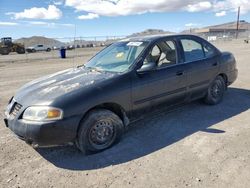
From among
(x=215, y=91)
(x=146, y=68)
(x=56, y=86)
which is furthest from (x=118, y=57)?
(x=215, y=91)

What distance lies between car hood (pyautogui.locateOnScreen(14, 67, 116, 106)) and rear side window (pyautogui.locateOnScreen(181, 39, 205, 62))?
69.2 inches

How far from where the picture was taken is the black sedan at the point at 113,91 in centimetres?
360

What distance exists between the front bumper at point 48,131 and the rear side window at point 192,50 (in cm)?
269

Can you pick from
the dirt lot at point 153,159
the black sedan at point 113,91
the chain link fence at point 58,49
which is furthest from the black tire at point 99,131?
the chain link fence at point 58,49

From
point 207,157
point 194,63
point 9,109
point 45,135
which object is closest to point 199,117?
point 194,63

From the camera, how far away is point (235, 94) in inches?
271

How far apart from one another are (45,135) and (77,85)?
0.89 metres

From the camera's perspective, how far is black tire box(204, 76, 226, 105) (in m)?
5.80

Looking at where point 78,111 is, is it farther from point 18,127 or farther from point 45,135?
point 18,127

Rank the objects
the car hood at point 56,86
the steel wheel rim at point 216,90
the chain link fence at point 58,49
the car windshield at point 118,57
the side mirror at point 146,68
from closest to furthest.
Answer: the car hood at point 56,86 → the side mirror at point 146,68 → the car windshield at point 118,57 → the steel wheel rim at point 216,90 → the chain link fence at point 58,49

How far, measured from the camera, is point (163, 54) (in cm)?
507

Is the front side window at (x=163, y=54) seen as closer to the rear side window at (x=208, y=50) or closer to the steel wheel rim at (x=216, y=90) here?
the rear side window at (x=208, y=50)

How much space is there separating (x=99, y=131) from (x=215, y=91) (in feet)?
10.2

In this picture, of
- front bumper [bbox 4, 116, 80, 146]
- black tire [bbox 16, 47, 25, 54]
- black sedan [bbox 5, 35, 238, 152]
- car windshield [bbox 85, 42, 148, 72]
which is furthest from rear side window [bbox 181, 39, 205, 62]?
black tire [bbox 16, 47, 25, 54]
